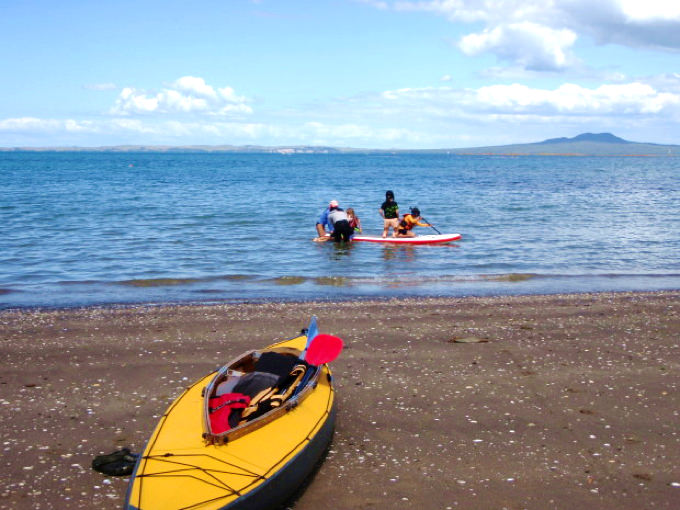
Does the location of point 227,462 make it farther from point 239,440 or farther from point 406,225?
point 406,225

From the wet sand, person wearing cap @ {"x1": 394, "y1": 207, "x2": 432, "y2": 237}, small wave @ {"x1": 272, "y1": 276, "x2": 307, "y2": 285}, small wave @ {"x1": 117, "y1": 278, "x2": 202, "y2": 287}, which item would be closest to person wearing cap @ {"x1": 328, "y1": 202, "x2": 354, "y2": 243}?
person wearing cap @ {"x1": 394, "y1": 207, "x2": 432, "y2": 237}

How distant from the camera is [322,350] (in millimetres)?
8562

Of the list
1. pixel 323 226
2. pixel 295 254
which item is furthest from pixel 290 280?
pixel 323 226

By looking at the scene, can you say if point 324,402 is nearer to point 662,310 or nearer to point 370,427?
point 370,427

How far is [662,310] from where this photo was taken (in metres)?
14.5

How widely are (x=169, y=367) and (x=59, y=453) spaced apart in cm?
297

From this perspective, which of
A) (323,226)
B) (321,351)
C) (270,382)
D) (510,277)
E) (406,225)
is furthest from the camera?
(323,226)

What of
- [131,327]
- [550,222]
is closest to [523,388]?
[131,327]

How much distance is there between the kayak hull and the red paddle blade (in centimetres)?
83

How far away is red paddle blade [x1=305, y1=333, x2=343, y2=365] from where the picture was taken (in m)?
8.48

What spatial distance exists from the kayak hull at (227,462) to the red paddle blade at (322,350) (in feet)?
2.71

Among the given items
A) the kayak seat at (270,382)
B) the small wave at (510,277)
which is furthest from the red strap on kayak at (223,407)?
the small wave at (510,277)

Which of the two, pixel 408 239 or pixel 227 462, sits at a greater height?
pixel 408 239

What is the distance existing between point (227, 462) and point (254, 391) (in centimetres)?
155
